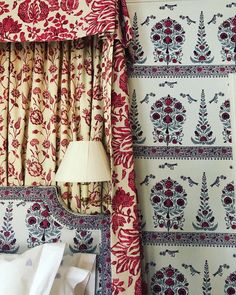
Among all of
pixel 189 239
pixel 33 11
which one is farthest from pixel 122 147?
pixel 33 11

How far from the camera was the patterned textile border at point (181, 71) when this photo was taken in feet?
6.12

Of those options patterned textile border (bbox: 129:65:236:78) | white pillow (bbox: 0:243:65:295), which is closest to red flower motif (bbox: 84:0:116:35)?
patterned textile border (bbox: 129:65:236:78)

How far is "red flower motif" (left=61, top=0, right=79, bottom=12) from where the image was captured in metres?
1.78

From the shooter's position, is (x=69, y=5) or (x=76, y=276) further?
(x=69, y=5)

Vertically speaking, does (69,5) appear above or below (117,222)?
above

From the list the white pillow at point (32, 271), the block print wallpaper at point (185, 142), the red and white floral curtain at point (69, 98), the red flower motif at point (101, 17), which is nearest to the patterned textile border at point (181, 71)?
the block print wallpaper at point (185, 142)

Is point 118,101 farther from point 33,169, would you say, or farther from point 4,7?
point 4,7

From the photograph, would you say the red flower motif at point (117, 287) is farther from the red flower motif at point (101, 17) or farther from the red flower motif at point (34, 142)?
the red flower motif at point (101, 17)

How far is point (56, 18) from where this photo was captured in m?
1.79

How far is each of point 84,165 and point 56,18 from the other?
834 mm

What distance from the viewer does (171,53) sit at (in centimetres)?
190

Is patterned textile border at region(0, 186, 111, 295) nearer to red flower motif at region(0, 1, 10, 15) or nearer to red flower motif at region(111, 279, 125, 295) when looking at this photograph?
red flower motif at region(111, 279, 125, 295)

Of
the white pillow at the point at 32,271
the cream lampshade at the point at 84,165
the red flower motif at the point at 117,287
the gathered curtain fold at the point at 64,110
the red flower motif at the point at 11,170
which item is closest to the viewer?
the white pillow at the point at 32,271

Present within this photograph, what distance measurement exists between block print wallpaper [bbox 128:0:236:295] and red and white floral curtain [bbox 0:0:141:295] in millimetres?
167
